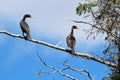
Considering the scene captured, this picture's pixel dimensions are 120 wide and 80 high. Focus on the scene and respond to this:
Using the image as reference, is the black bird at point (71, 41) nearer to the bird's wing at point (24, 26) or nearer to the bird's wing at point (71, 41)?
the bird's wing at point (71, 41)

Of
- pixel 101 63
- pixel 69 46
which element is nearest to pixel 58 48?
pixel 69 46

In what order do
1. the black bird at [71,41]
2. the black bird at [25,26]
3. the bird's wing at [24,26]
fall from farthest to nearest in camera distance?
the bird's wing at [24,26] < the black bird at [25,26] < the black bird at [71,41]

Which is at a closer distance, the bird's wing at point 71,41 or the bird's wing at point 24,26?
the bird's wing at point 71,41

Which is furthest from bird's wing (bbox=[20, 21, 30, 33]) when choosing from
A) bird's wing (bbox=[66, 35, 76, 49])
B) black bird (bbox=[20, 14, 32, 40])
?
bird's wing (bbox=[66, 35, 76, 49])

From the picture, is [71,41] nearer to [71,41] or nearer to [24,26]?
[71,41]

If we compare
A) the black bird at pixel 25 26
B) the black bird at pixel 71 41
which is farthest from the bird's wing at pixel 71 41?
the black bird at pixel 25 26

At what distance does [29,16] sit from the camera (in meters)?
22.9

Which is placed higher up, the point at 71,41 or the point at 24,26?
the point at 24,26

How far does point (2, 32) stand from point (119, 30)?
4.46m

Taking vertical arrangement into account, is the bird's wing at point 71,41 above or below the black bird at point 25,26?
below

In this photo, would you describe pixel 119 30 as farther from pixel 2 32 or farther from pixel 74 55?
pixel 2 32

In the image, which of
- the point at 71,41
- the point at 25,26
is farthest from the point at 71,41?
the point at 25,26

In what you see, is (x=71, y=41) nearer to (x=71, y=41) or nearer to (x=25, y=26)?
(x=71, y=41)

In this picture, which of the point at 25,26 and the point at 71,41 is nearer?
the point at 71,41
